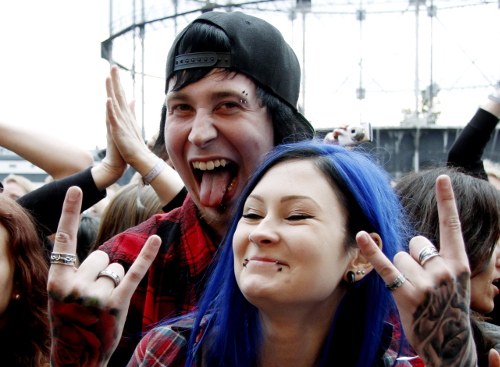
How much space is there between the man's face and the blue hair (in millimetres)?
246

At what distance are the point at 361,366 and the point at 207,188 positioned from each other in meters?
0.75

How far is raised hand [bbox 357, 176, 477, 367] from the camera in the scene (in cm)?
114

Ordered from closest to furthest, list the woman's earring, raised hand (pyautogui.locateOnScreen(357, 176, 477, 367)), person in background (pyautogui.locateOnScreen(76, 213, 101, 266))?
raised hand (pyautogui.locateOnScreen(357, 176, 477, 367)) < the woman's earring < person in background (pyautogui.locateOnScreen(76, 213, 101, 266))

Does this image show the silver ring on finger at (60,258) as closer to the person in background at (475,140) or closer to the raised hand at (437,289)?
the raised hand at (437,289)

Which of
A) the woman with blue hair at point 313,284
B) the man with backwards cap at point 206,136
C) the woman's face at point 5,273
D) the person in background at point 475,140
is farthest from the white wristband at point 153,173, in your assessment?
the person in background at point 475,140

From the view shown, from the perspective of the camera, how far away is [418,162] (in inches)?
335

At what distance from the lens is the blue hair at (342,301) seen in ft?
4.54

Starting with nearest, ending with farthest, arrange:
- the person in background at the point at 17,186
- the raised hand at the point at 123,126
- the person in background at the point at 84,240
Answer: the raised hand at the point at 123,126
the person in background at the point at 84,240
the person in background at the point at 17,186

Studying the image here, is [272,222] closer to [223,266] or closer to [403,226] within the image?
[223,266]

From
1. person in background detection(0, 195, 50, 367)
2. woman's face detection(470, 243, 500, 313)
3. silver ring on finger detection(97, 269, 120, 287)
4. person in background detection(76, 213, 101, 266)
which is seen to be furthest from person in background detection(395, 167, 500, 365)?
person in background detection(76, 213, 101, 266)

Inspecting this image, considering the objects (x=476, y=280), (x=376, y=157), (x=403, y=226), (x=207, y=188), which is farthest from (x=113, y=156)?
(x=476, y=280)

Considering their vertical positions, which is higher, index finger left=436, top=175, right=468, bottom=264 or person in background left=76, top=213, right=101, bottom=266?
index finger left=436, top=175, right=468, bottom=264

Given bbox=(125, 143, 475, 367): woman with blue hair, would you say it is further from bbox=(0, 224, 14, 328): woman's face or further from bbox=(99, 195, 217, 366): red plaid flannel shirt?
bbox=(0, 224, 14, 328): woman's face

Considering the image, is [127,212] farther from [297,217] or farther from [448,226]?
[448,226]
